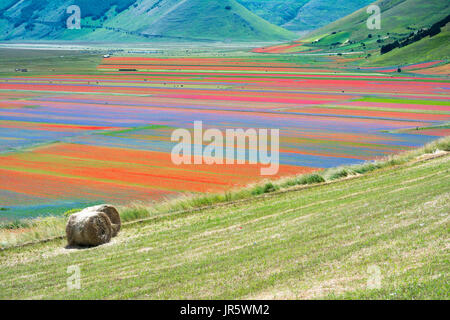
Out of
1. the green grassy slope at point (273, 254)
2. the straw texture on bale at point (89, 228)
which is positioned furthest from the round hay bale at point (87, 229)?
the green grassy slope at point (273, 254)

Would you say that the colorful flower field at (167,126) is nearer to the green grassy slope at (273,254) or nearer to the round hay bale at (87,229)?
the round hay bale at (87,229)

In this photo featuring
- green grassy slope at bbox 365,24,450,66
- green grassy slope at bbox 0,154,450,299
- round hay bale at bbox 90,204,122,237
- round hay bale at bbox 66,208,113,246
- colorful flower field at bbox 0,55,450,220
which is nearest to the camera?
green grassy slope at bbox 0,154,450,299

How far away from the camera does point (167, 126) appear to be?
54875mm

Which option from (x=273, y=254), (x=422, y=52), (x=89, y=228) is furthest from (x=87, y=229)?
(x=422, y=52)

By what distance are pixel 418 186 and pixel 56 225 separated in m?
12.4

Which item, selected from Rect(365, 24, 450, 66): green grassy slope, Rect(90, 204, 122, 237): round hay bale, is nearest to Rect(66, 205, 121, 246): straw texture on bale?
Rect(90, 204, 122, 237): round hay bale

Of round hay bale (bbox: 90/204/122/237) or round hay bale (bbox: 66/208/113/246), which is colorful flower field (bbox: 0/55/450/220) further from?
round hay bale (bbox: 66/208/113/246)

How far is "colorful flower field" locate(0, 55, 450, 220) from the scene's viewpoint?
32375 millimetres

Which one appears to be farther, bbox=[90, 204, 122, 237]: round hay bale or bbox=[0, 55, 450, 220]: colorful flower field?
bbox=[0, 55, 450, 220]: colorful flower field

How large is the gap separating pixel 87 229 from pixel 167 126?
1410 inches

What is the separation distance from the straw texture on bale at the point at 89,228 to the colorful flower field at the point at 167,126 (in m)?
7.42

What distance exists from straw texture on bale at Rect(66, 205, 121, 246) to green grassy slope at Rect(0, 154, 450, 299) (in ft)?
1.24

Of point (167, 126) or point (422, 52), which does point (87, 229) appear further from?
point (422, 52)

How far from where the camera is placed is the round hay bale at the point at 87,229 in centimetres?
1939
